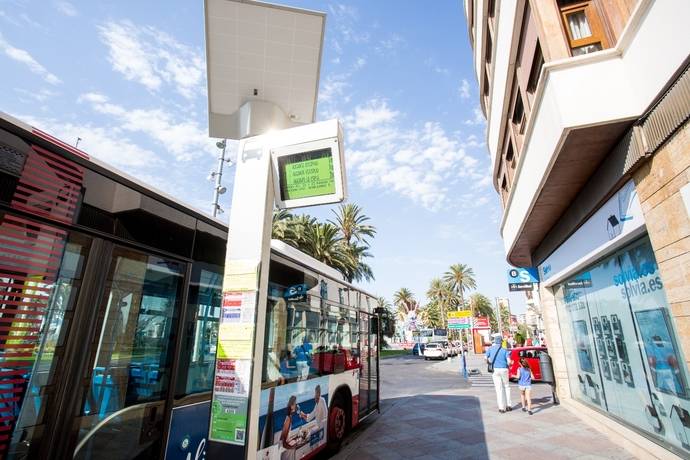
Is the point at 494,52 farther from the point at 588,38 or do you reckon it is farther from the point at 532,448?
the point at 532,448

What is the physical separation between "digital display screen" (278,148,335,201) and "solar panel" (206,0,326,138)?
34.9 inches

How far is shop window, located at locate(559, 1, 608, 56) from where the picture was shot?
5996 mm

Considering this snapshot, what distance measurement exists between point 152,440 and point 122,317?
1.15m

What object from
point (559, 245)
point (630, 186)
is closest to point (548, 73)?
point (630, 186)

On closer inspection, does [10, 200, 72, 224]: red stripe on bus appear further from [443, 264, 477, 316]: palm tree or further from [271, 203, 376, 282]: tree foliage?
[443, 264, 477, 316]: palm tree

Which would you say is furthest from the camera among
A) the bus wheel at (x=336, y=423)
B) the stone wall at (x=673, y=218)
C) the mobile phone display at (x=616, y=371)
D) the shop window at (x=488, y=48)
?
the shop window at (x=488, y=48)

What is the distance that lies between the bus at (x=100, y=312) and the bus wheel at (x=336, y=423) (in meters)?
2.21

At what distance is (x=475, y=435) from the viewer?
7652 millimetres

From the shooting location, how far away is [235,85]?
340 centimetres

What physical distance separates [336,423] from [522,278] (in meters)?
9.04

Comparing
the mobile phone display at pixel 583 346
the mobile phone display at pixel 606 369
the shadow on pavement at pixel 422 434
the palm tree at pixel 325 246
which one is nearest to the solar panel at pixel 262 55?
the shadow on pavement at pixel 422 434

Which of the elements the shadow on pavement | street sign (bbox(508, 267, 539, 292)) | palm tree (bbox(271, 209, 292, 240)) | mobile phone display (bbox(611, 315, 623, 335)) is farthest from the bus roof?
palm tree (bbox(271, 209, 292, 240))

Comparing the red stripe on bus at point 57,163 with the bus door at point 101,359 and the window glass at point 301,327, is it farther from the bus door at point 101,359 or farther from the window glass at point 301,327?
the window glass at point 301,327

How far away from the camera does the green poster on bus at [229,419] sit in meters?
2.43
